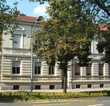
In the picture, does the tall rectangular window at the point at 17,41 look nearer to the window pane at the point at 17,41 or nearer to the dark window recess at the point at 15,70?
the window pane at the point at 17,41

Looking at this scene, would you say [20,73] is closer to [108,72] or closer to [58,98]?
[108,72]

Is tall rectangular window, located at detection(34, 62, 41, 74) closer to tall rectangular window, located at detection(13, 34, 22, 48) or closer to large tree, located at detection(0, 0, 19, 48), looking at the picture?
tall rectangular window, located at detection(13, 34, 22, 48)

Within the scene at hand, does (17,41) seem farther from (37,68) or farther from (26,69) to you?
(37,68)

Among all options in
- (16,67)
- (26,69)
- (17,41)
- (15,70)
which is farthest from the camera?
(26,69)

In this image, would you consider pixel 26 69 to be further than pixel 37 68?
No

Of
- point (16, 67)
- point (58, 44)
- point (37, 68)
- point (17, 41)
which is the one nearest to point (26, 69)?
point (16, 67)

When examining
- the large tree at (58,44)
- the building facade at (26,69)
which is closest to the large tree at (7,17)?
the large tree at (58,44)

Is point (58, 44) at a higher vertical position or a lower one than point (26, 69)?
higher

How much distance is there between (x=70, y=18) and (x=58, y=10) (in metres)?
0.96

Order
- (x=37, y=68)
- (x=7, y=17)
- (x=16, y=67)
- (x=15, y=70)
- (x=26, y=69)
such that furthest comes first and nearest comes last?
(x=37, y=68) < (x=26, y=69) < (x=16, y=67) < (x=15, y=70) < (x=7, y=17)

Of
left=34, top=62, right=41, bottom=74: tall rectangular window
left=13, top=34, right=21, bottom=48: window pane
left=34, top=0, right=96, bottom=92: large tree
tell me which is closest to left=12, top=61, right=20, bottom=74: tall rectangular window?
left=13, top=34, right=21, bottom=48: window pane

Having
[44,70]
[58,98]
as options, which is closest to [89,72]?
[44,70]

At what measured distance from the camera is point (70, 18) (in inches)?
941

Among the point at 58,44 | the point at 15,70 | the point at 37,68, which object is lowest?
the point at 15,70
